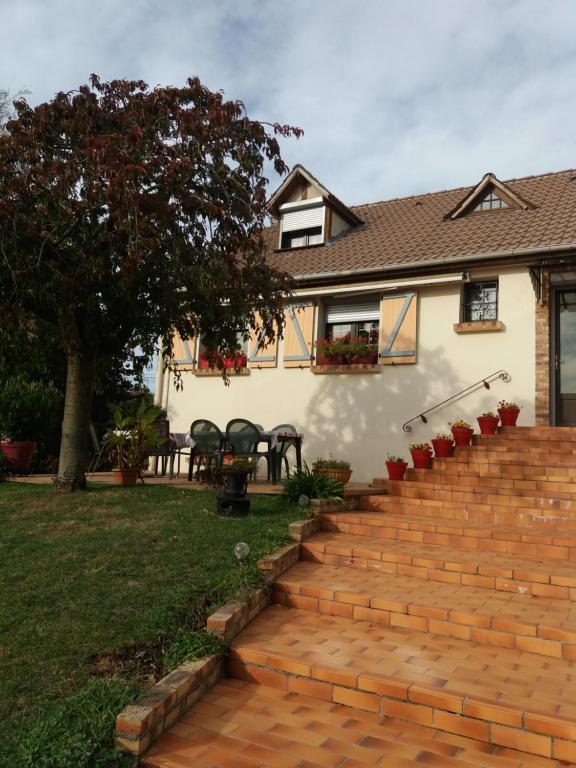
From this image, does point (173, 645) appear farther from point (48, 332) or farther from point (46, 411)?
point (46, 411)

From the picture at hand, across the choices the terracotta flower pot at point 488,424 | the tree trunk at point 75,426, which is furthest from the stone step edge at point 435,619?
the terracotta flower pot at point 488,424

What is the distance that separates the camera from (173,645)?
3.83 meters

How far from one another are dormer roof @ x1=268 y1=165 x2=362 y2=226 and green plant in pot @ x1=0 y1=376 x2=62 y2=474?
6.48 metres

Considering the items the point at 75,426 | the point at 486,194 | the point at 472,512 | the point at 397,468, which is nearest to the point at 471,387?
the point at 397,468

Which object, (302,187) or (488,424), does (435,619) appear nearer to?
(488,424)

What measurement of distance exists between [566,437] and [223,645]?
6335 mm

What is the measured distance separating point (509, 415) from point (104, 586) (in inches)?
265

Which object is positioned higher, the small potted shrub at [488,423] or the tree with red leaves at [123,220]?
the tree with red leaves at [123,220]

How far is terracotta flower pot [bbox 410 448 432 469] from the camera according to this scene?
8.80 meters

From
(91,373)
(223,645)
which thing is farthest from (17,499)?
(223,645)

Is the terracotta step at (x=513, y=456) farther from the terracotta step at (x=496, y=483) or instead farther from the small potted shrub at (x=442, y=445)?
the terracotta step at (x=496, y=483)

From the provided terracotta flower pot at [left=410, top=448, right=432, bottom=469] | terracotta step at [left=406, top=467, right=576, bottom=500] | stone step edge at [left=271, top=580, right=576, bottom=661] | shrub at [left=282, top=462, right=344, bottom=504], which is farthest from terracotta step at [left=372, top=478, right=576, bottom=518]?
stone step edge at [left=271, top=580, right=576, bottom=661]

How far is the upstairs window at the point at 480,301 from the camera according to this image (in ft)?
33.1

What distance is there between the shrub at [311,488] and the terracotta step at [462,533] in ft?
1.11
